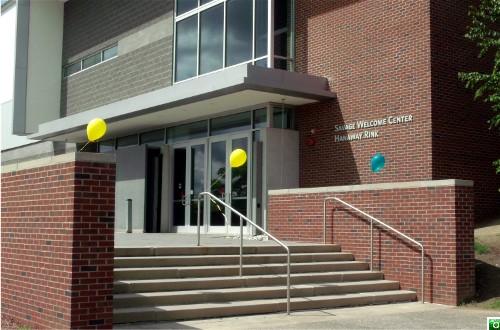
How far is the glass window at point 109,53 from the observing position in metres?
23.4

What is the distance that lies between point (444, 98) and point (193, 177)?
7.65 metres

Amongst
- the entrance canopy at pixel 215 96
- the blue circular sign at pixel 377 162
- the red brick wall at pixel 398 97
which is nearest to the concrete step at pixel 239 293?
the blue circular sign at pixel 377 162

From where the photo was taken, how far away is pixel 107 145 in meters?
22.9

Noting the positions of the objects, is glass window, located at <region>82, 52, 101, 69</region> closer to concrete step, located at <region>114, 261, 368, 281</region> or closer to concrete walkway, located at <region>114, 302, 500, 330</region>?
concrete step, located at <region>114, 261, 368, 281</region>

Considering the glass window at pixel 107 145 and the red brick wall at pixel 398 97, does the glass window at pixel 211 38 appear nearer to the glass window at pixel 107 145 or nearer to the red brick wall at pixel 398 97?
the red brick wall at pixel 398 97

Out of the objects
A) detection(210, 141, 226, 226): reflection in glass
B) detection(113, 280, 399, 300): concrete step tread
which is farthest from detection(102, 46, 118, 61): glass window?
A: detection(113, 280, 399, 300): concrete step tread

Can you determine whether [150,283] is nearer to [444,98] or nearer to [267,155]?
[267,155]

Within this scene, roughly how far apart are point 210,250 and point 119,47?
45.1ft

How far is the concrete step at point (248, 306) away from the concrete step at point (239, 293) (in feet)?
0.33

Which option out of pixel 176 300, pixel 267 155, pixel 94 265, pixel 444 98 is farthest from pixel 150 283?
pixel 444 98

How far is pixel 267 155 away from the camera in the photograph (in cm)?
1581

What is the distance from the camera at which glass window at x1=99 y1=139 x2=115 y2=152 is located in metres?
22.6

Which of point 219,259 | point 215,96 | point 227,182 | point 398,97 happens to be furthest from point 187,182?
Answer: point 219,259

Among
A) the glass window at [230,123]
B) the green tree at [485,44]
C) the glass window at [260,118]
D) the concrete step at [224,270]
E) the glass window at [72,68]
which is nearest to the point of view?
the concrete step at [224,270]
